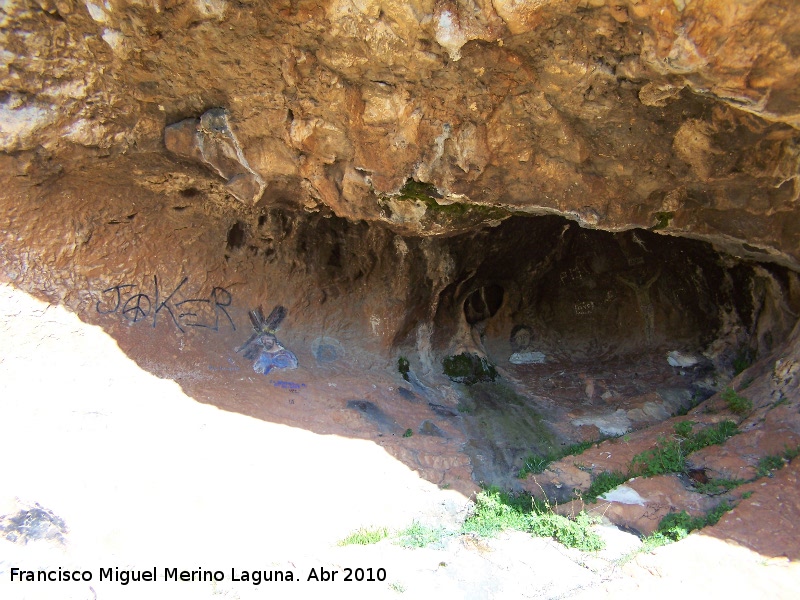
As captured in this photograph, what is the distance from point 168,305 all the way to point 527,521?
5.46 meters

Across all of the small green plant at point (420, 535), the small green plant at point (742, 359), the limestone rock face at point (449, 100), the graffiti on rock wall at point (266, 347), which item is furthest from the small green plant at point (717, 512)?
the graffiti on rock wall at point (266, 347)

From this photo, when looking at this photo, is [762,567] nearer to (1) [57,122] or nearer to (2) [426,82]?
(2) [426,82]

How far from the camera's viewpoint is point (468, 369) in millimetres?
9609

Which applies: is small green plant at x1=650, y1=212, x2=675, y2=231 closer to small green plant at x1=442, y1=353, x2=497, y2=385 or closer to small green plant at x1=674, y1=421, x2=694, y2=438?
small green plant at x1=674, y1=421, x2=694, y2=438

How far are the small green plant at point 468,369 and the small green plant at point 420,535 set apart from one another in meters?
3.96

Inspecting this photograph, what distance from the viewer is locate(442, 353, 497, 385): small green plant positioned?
9.45 m

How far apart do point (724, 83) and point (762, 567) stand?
3909 mm

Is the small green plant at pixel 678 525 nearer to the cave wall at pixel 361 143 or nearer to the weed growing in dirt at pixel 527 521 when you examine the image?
the weed growing in dirt at pixel 527 521

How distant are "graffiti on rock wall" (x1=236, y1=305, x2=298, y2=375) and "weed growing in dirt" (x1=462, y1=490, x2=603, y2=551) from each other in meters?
3.56

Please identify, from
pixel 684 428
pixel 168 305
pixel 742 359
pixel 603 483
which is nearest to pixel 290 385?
pixel 168 305

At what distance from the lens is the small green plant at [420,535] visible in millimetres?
5258

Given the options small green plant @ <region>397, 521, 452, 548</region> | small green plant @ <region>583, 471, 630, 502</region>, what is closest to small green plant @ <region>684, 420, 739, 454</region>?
small green plant @ <region>583, 471, 630, 502</region>

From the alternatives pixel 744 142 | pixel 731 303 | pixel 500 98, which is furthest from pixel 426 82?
pixel 731 303

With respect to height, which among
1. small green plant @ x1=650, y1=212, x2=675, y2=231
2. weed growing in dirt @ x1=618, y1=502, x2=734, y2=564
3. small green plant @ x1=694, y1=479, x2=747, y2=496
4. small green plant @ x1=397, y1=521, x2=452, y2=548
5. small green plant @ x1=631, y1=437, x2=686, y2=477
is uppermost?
small green plant @ x1=650, y1=212, x2=675, y2=231
